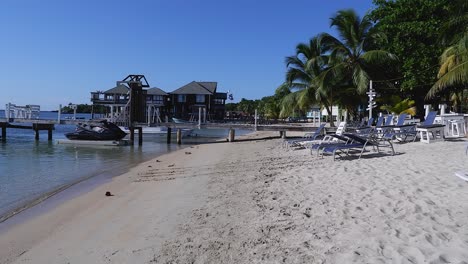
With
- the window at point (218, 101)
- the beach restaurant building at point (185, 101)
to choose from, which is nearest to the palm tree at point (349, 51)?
the beach restaurant building at point (185, 101)

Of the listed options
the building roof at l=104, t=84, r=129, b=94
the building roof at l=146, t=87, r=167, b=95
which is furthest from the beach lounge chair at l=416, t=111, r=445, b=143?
the building roof at l=146, t=87, r=167, b=95

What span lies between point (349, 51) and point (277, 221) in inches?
1021

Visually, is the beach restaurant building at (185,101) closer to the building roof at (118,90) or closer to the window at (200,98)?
the window at (200,98)

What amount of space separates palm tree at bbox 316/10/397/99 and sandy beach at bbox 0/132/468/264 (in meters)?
18.9

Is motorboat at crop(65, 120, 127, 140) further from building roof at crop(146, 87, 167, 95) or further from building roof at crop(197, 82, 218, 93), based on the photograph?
building roof at crop(197, 82, 218, 93)

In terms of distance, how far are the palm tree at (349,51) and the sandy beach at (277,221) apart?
62.0 ft

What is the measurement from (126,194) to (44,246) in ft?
12.6

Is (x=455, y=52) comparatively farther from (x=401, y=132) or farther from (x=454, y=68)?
(x=401, y=132)

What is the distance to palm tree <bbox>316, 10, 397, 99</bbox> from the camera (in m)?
27.8

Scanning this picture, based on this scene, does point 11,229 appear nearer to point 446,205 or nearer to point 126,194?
point 126,194

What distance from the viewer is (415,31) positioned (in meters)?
25.5

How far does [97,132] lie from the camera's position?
30.3 m

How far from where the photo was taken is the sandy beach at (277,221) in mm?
4184

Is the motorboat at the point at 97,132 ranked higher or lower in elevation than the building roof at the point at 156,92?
lower
